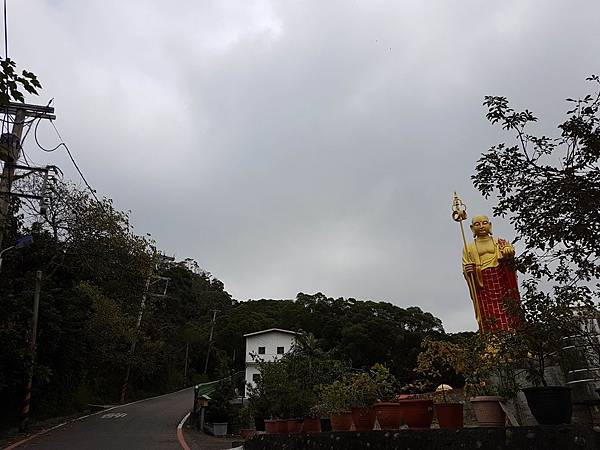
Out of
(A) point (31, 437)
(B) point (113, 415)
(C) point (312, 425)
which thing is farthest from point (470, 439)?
(B) point (113, 415)

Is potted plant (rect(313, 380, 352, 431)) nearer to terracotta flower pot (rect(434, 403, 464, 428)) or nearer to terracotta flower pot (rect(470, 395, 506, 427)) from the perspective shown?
terracotta flower pot (rect(434, 403, 464, 428))

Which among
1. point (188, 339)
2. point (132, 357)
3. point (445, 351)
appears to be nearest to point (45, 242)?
point (132, 357)

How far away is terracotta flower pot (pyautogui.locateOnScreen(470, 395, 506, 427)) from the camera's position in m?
4.73

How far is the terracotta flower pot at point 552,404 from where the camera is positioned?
148 inches

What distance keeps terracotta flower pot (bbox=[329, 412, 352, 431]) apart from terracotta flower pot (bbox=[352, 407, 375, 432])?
0.24m

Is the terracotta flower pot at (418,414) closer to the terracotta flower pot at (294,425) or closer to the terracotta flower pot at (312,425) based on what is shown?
the terracotta flower pot at (312,425)

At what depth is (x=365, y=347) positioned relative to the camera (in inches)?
1067

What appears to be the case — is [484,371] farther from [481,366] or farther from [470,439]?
[470,439]

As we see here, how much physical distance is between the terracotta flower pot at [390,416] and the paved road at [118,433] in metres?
7.48

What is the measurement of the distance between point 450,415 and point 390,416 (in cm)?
53

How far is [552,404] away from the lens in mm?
3768

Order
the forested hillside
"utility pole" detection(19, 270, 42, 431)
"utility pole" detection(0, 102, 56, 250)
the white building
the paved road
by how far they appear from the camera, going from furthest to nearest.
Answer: the white building
the forested hillside
"utility pole" detection(19, 270, 42, 431)
the paved road
"utility pole" detection(0, 102, 56, 250)

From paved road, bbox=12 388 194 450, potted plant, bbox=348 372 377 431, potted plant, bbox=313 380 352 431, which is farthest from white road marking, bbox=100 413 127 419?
potted plant, bbox=348 372 377 431

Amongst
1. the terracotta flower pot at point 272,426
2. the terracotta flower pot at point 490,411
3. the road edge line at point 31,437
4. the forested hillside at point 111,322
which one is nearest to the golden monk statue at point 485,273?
the forested hillside at point 111,322
